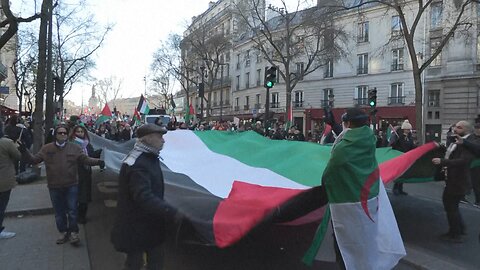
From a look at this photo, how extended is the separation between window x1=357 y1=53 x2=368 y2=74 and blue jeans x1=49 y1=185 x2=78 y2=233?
142 ft

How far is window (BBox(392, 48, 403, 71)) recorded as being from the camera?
42625 millimetres

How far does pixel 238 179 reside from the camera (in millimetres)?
6141

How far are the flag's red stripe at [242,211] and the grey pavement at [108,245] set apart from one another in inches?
54.2

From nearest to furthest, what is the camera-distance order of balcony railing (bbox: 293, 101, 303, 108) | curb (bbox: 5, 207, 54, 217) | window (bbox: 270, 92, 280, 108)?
curb (bbox: 5, 207, 54, 217), balcony railing (bbox: 293, 101, 303, 108), window (bbox: 270, 92, 280, 108)

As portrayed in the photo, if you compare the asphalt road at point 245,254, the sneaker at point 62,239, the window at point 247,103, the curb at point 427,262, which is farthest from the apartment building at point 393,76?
the sneaker at point 62,239

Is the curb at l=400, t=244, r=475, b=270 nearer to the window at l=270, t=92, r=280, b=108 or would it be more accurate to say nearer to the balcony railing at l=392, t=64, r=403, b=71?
the balcony railing at l=392, t=64, r=403, b=71

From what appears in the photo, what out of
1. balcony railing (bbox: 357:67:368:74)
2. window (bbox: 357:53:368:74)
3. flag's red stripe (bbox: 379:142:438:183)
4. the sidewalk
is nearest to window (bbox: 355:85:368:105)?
balcony railing (bbox: 357:67:368:74)

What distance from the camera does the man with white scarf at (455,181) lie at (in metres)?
6.64

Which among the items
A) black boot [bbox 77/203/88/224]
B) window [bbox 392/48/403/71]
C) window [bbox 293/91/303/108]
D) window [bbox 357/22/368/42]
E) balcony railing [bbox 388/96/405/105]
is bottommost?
black boot [bbox 77/203/88/224]

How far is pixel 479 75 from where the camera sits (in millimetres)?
34781

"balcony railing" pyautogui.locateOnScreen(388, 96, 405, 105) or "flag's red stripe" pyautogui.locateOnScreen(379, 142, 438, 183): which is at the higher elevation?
"balcony railing" pyautogui.locateOnScreen(388, 96, 405, 105)

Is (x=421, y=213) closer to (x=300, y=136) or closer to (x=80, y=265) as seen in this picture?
(x=80, y=265)

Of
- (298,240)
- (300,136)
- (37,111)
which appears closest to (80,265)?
(298,240)

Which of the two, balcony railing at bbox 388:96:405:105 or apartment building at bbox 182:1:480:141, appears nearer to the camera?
apartment building at bbox 182:1:480:141
